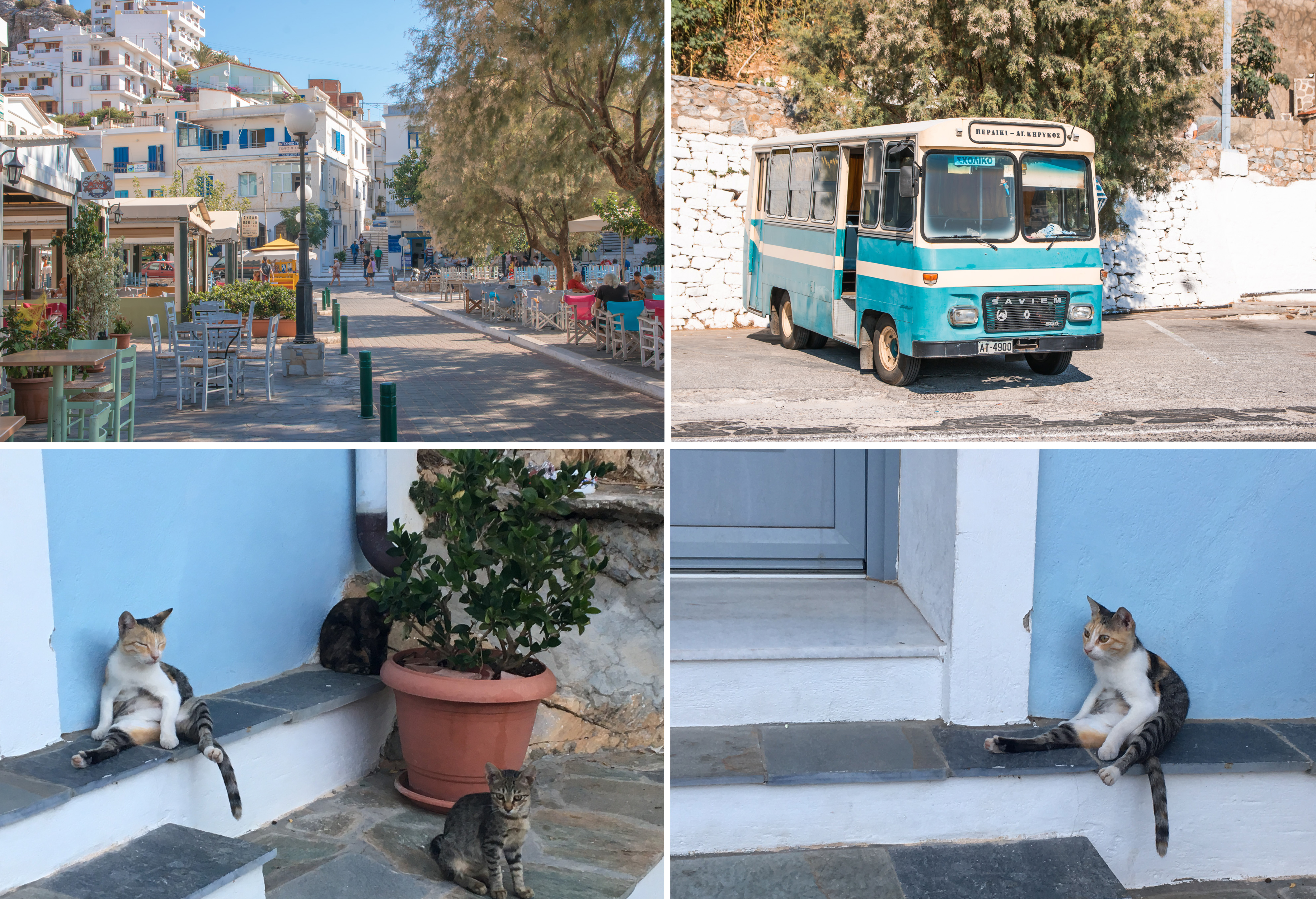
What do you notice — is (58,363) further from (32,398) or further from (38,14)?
(38,14)

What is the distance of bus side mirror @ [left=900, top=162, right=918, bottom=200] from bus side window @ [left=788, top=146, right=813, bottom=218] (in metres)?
1.63

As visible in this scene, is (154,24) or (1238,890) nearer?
(1238,890)

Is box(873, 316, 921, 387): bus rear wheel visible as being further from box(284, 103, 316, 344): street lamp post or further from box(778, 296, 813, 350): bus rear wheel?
box(284, 103, 316, 344): street lamp post

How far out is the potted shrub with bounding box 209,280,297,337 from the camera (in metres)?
17.7

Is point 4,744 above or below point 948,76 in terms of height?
below

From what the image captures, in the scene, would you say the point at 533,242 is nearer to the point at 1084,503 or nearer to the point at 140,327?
the point at 140,327

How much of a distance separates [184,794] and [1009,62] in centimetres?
1181

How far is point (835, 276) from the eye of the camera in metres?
9.08

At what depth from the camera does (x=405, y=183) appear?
5291 centimetres

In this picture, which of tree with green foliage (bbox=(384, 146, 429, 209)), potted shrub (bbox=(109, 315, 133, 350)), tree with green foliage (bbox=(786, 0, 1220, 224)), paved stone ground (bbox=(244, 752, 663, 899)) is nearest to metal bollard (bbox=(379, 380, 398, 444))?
paved stone ground (bbox=(244, 752, 663, 899))

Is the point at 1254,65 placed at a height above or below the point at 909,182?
above

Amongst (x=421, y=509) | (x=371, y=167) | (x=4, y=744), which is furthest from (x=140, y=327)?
(x=371, y=167)

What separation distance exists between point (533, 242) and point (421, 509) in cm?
2373

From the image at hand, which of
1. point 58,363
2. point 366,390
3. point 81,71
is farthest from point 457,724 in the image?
point 81,71
